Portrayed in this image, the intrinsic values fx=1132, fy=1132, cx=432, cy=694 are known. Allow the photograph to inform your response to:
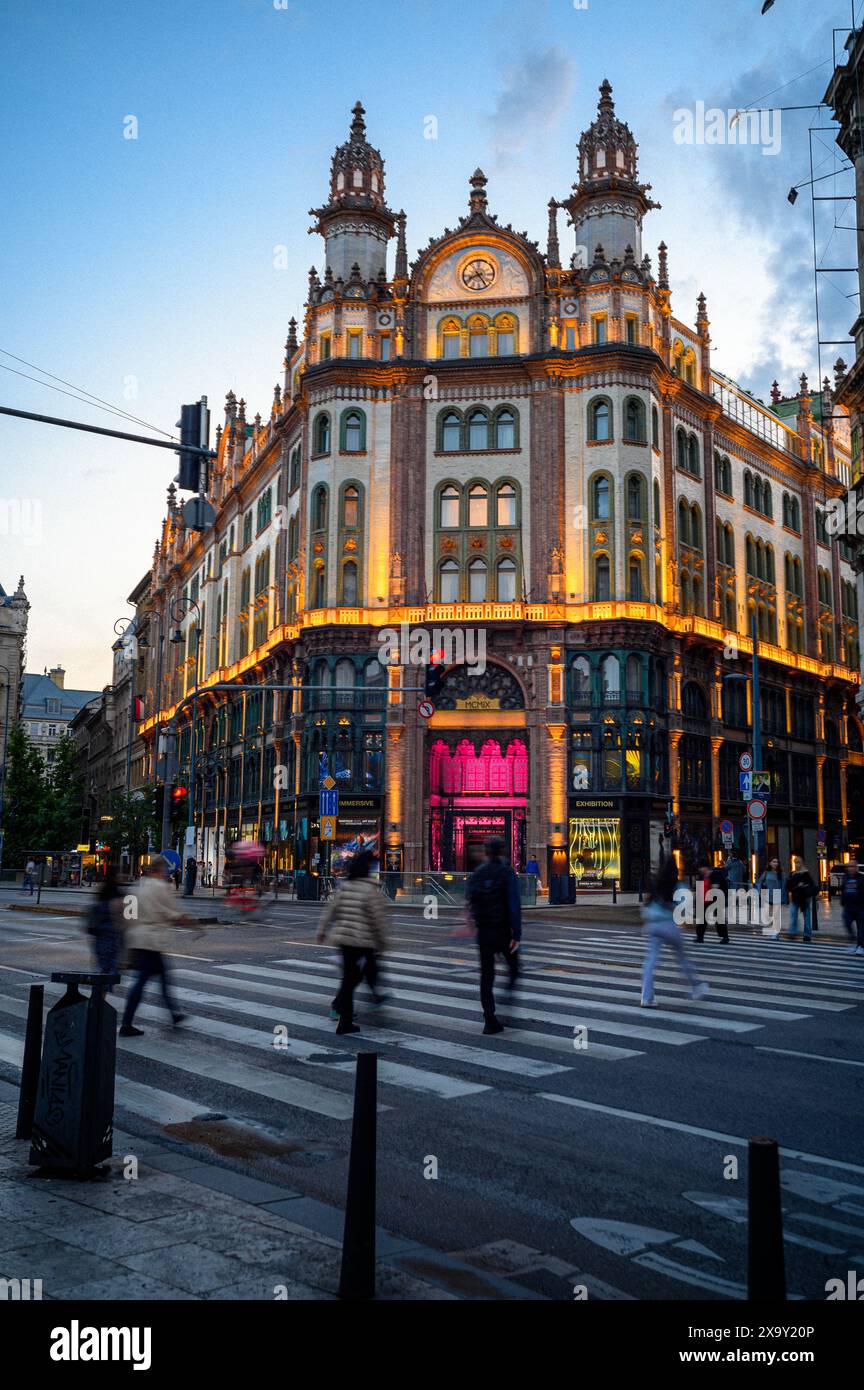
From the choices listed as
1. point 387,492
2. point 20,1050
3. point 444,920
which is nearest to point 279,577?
point 387,492

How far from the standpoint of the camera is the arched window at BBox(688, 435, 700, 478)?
53.3 metres

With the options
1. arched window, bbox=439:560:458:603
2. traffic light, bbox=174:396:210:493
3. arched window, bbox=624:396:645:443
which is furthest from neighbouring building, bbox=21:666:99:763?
traffic light, bbox=174:396:210:493

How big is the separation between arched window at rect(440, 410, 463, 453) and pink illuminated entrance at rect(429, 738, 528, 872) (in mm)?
13086

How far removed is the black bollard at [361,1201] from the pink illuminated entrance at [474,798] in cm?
4185

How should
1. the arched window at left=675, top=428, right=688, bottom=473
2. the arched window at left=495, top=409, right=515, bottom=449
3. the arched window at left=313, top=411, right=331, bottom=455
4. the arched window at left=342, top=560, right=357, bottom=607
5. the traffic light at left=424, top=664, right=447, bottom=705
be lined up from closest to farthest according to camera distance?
the traffic light at left=424, top=664, right=447, bottom=705 → the arched window at left=342, top=560, right=357, bottom=607 → the arched window at left=495, top=409, right=515, bottom=449 → the arched window at left=313, top=411, right=331, bottom=455 → the arched window at left=675, top=428, right=688, bottom=473

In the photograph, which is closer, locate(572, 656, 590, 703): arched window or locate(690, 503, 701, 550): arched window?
locate(572, 656, 590, 703): arched window

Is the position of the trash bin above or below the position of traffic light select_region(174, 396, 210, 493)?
below

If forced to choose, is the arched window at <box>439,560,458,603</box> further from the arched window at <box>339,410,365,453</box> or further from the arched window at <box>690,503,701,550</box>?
the arched window at <box>690,503,701,550</box>

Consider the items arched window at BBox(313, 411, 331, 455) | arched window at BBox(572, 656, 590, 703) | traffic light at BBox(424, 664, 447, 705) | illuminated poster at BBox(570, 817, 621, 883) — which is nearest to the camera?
traffic light at BBox(424, 664, 447, 705)

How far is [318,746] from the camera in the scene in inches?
1875

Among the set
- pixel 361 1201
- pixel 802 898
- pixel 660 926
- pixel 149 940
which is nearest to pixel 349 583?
pixel 802 898

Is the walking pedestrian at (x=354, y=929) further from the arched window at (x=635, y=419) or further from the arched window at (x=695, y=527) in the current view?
the arched window at (x=695, y=527)

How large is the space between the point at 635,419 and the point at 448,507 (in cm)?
878

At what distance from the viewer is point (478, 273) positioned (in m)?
50.5
